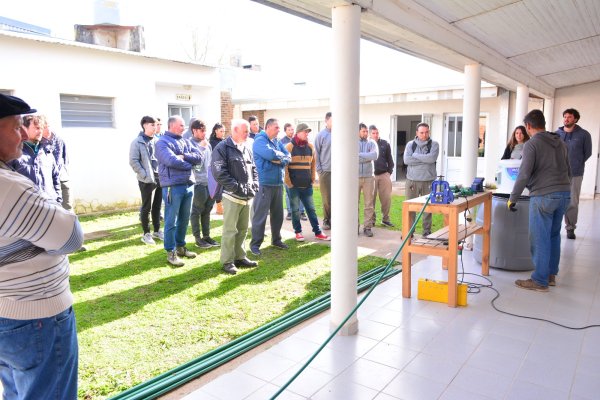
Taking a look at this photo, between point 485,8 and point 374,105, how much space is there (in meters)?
9.58

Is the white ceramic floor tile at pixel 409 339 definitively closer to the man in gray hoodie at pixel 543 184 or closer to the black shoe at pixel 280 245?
the man in gray hoodie at pixel 543 184

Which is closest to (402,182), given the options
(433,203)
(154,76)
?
(154,76)

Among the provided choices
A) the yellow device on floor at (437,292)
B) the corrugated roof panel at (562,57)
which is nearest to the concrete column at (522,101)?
the corrugated roof panel at (562,57)

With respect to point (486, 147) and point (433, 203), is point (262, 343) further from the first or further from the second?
point (486, 147)

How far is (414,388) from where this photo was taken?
2.92 m

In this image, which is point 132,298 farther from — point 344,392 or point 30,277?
point 30,277

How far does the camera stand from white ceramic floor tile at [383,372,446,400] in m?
2.83

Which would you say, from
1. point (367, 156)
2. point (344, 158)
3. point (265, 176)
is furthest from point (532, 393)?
point (367, 156)

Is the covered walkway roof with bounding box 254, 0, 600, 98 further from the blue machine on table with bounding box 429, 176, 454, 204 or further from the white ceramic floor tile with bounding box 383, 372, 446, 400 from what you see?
the white ceramic floor tile with bounding box 383, 372, 446, 400

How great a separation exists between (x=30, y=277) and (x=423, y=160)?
5983 mm

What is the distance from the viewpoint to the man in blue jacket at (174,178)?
5547mm

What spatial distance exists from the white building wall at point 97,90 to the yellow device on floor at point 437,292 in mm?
7731

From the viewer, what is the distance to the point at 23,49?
8.41 meters

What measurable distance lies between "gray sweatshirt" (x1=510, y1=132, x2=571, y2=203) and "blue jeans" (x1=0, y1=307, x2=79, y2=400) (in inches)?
169
